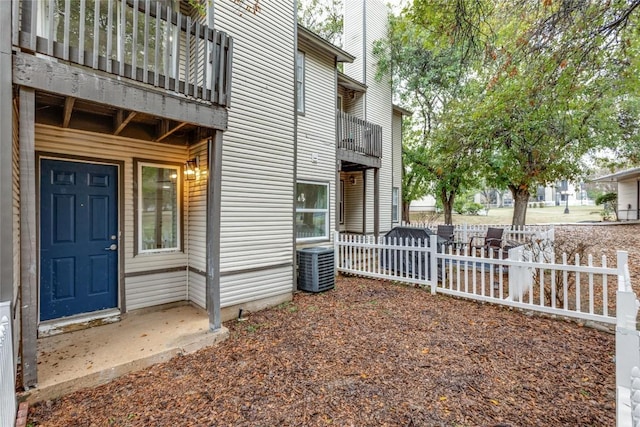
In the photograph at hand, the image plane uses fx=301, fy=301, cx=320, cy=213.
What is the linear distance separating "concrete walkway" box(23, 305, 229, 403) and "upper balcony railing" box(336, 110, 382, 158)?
6052 mm

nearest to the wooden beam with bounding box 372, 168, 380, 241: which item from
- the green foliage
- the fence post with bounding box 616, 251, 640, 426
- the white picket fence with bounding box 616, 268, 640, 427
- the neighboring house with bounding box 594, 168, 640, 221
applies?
the white picket fence with bounding box 616, 268, 640, 427

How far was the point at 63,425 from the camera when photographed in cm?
256

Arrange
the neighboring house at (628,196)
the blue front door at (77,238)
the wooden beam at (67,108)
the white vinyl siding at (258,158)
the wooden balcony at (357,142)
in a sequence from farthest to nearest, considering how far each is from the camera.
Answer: the neighboring house at (628,196) < the wooden balcony at (357,142) < the white vinyl siding at (258,158) < the blue front door at (77,238) < the wooden beam at (67,108)

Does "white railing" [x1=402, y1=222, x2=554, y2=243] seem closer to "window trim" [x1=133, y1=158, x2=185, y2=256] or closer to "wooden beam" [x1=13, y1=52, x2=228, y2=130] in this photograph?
"window trim" [x1=133, y1=158, x2=185, y2=256]

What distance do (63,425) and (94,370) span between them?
65 cm

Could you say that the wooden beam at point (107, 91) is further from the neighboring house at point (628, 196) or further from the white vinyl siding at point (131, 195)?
the neighboring house at point (628, 196)

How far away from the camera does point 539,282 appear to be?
632cm

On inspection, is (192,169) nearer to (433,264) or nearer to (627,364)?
(433,264)

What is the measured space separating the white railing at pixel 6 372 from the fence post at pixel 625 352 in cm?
368

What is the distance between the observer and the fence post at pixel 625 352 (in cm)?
177

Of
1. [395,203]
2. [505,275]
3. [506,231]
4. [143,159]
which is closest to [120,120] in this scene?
[143,159]

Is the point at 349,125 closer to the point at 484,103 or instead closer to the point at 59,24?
the point at 484,103

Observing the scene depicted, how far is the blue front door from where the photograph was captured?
13.5ft

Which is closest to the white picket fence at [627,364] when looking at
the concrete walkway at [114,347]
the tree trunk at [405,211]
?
the concrete walkway at [114,347]
